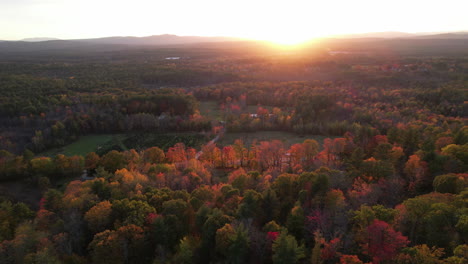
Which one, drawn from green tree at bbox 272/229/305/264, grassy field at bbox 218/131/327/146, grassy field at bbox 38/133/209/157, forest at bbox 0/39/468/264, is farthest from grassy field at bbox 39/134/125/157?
green tree at bbox 272/229/305/264

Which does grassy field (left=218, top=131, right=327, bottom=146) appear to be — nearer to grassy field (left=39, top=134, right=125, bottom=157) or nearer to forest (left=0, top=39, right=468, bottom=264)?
forest (left=0, top=39, right=468, bottom=264)

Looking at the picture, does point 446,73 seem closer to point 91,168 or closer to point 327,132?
Result: point 327,132

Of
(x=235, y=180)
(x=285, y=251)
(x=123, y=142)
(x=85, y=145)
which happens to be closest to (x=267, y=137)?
(x=123, y=142)

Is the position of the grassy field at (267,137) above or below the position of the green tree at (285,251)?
below

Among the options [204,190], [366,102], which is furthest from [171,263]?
[366,102]

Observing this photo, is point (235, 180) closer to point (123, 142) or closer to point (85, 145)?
point (123, 142)

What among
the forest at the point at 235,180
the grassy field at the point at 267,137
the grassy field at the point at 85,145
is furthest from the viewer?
the grassy field at the point at 267,137

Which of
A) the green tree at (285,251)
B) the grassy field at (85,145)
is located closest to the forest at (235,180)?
the green tree at (285,251)

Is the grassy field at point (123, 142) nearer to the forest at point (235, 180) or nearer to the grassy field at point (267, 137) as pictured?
the forest at point (235, 180)
